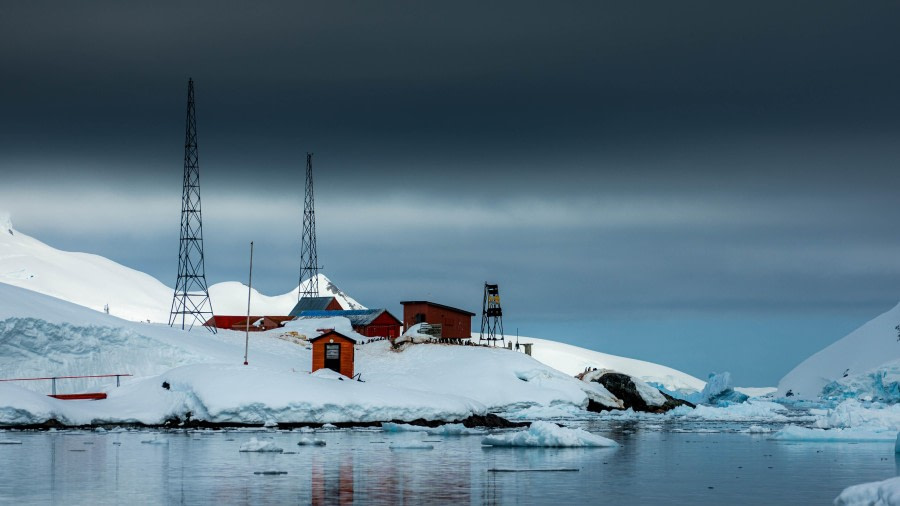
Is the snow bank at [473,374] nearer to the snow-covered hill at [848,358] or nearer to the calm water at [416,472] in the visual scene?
the calm water at [416,472]

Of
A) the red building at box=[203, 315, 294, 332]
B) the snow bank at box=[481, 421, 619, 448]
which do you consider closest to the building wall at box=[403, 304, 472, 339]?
the red building at box=[203, 315, 294, 332]

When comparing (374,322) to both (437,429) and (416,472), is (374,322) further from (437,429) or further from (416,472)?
(416,472)

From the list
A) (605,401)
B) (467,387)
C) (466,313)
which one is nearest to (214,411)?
(467,387)

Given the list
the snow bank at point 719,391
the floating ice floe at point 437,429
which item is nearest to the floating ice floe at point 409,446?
the floating ice floe at point 437,429

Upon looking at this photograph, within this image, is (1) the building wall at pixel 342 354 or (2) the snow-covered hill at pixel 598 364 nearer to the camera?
(1) the building wall at pixel 342 354

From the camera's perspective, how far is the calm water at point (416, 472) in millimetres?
21391

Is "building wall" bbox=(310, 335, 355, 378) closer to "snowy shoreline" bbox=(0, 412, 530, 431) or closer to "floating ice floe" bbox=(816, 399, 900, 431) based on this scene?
"snowy shoreline" bbox=(0, 412, 530, 431)

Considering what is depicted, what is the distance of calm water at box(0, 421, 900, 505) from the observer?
21.4m

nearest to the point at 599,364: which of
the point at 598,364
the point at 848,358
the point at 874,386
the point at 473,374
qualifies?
the point at 598,364

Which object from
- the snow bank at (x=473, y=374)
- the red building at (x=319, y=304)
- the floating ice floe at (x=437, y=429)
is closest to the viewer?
the floating ice floe at (x=437, y=429)

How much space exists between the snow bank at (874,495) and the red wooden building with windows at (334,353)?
49.6 metres

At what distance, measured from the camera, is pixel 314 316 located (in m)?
111

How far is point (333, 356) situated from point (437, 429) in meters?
20.6

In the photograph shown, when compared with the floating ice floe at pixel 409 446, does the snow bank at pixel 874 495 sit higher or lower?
higher
